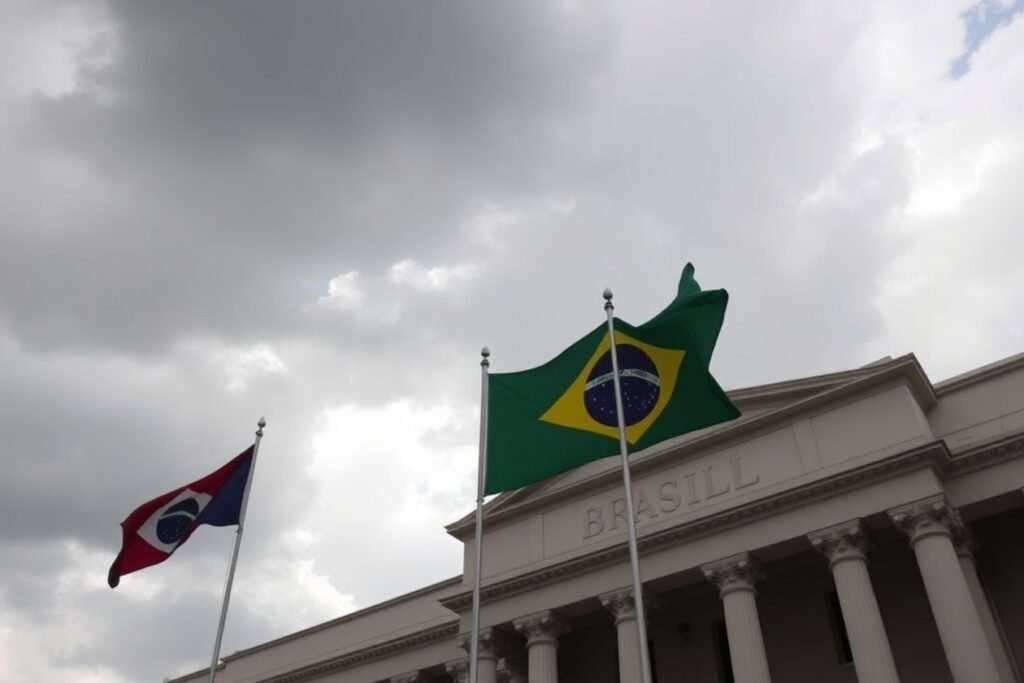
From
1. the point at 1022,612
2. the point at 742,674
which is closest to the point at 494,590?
the point at 742,674

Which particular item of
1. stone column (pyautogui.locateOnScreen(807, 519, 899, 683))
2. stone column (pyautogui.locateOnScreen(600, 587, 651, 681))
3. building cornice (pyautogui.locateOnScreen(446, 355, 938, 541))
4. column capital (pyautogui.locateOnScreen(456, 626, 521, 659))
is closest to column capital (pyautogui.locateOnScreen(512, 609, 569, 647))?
column capital (pyautogui.locateOnScreen(456, 626, 521, 659))

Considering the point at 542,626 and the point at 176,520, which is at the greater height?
the point at 176,520

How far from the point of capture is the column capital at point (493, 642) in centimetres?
2669

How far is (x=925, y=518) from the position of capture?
68.2 feet

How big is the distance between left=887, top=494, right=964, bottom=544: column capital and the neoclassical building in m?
0.05

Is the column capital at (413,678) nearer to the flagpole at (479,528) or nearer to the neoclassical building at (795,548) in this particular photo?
the neoclassical building at (795,548)

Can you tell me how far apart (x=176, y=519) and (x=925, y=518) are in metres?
17.7

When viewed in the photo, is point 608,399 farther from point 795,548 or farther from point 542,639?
point 542,639

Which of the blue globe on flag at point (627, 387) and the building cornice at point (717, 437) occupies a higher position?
the building cornice at point (717, 437)

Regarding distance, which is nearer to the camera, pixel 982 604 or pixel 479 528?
pixel 479 528

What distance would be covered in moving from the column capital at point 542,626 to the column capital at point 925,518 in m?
9.93

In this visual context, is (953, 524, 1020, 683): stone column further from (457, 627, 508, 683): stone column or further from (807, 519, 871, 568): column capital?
(457, 627, 508, 683): stone column

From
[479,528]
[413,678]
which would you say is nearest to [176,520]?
[479,528]

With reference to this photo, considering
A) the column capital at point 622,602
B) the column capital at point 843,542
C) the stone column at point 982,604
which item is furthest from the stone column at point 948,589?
the column capital at point 622,602
